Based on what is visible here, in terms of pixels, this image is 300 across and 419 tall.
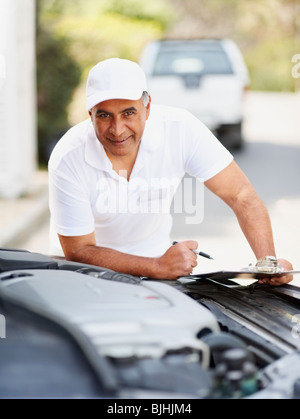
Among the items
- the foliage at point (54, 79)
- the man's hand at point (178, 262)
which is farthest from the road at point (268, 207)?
the foliage at point (54, 79)

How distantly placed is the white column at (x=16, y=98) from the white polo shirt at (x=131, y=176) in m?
6.05

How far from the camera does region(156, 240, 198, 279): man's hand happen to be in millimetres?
2305

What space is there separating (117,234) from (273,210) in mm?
4546

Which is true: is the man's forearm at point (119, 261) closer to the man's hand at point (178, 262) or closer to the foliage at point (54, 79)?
the man's hand at point (178, 262)

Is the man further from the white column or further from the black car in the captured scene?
the white column

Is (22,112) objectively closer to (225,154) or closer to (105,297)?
(225,154)

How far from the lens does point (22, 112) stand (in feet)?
30.2

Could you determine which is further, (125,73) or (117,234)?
(117,234)

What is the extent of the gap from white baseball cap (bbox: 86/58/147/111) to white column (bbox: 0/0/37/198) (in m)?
6.32

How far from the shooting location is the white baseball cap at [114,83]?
237 cm

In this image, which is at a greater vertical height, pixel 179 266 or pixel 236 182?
pixel 236 182

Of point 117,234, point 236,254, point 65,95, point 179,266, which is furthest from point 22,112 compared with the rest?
point 179,266

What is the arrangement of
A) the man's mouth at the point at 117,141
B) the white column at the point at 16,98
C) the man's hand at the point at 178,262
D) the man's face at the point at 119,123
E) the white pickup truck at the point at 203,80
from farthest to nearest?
1. the white pickup truck at the point at 203,80
2. the white column at the point at 16,98
3. the man's mouth at the point at 117,141
4. the man's face at the point at 119,123
5. the man's hand at the point at 178,262
